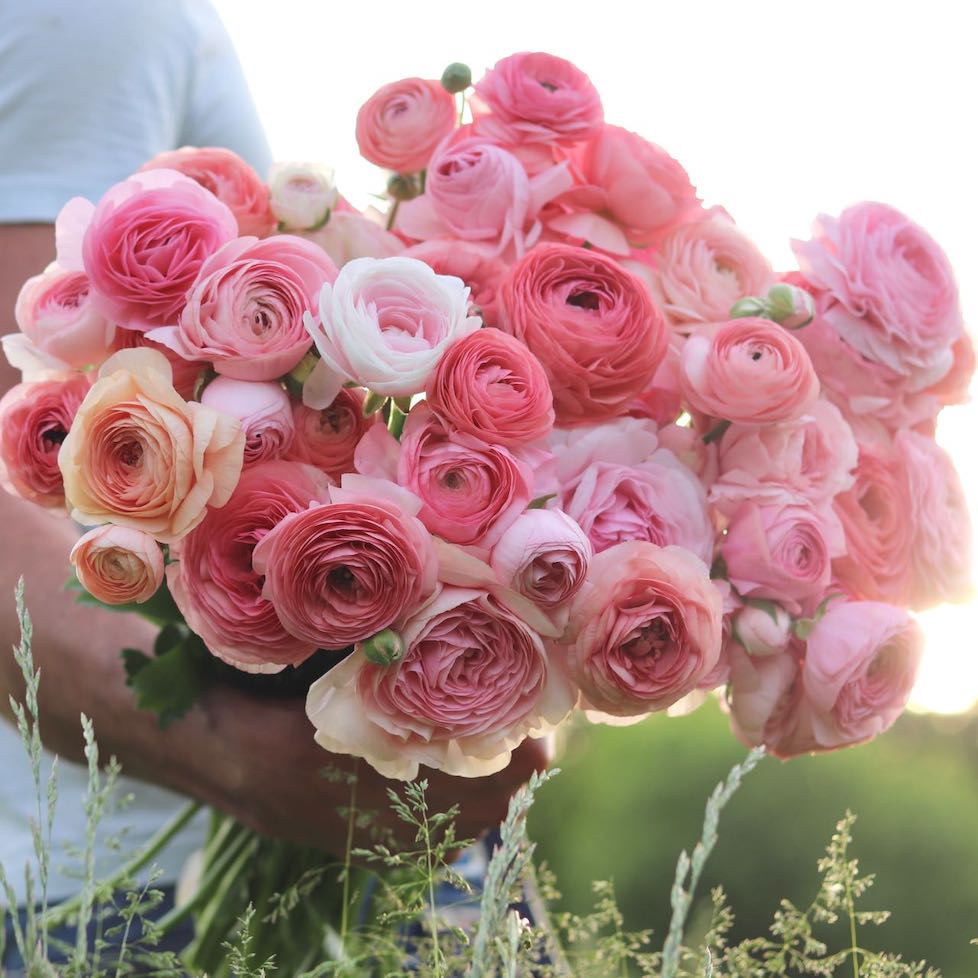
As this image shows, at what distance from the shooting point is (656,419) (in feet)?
3.53

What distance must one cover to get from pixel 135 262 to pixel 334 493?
0.90ft

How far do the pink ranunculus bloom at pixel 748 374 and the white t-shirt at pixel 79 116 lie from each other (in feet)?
3.10

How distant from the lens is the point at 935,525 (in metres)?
1.15

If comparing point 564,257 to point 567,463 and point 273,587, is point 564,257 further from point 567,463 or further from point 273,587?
point 273,587

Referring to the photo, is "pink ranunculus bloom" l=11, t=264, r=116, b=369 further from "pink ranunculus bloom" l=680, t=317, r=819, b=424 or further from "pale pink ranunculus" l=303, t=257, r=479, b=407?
"pink ranunculus bloom" l=680, t=317, r=819, b=424

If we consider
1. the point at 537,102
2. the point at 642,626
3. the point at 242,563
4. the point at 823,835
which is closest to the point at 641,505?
the point at 642,626

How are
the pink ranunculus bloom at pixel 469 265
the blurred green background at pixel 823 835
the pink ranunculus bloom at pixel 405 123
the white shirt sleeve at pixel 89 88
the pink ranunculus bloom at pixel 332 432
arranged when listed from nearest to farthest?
the pink ranunculus bloom at pixel 332 432
the pink ranunculus bloom at pixel 469 265
the pink ranunculus bloom at pixel 405 123
the white shirt sleeve at pixel 89 88
the blurred green background at pixel 823 835

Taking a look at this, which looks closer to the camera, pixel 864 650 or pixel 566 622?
pixel 566 622

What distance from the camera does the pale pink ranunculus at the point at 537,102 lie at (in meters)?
1.17

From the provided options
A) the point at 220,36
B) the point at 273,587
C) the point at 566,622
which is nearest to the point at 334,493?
the point at 273,587

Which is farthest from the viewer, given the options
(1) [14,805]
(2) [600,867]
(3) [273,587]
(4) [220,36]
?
(2) [600,867]

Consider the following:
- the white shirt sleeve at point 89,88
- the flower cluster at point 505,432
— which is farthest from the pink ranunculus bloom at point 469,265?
the white shirt sleeve at point 89,88

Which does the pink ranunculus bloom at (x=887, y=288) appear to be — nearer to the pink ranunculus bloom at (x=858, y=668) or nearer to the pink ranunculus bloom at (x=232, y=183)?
the pink ranunculus bloom at (x=858, y=668)

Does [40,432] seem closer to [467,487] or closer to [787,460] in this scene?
[467,487]
